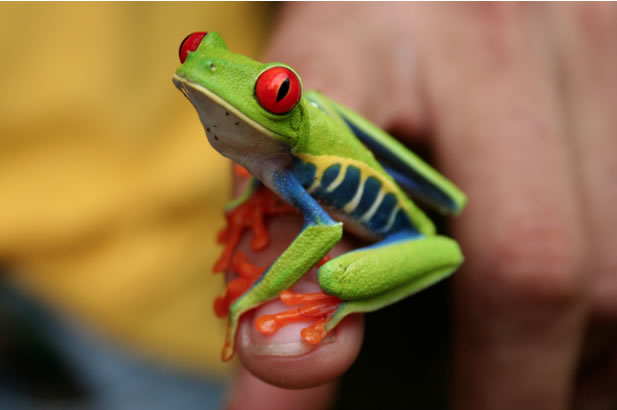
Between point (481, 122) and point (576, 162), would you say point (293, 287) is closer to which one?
point (481, 122)

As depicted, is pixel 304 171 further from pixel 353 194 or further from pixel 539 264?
pixel 539 264

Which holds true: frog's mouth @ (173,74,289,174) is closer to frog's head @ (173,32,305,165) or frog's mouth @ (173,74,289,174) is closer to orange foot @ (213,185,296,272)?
frog's head @ (173,32,305,165)

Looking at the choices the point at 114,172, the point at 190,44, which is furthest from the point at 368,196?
the point at 114,172

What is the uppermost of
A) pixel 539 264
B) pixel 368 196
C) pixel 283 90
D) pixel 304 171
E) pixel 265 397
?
pixel 283 90

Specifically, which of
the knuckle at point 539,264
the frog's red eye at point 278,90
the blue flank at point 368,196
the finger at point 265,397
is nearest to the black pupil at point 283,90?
the frog's red eye at point 278,90

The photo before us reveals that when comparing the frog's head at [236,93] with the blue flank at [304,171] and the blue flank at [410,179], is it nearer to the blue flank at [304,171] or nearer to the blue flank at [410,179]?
the blue flank at [304,171]

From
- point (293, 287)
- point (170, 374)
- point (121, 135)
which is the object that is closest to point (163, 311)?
point (170, 374)
